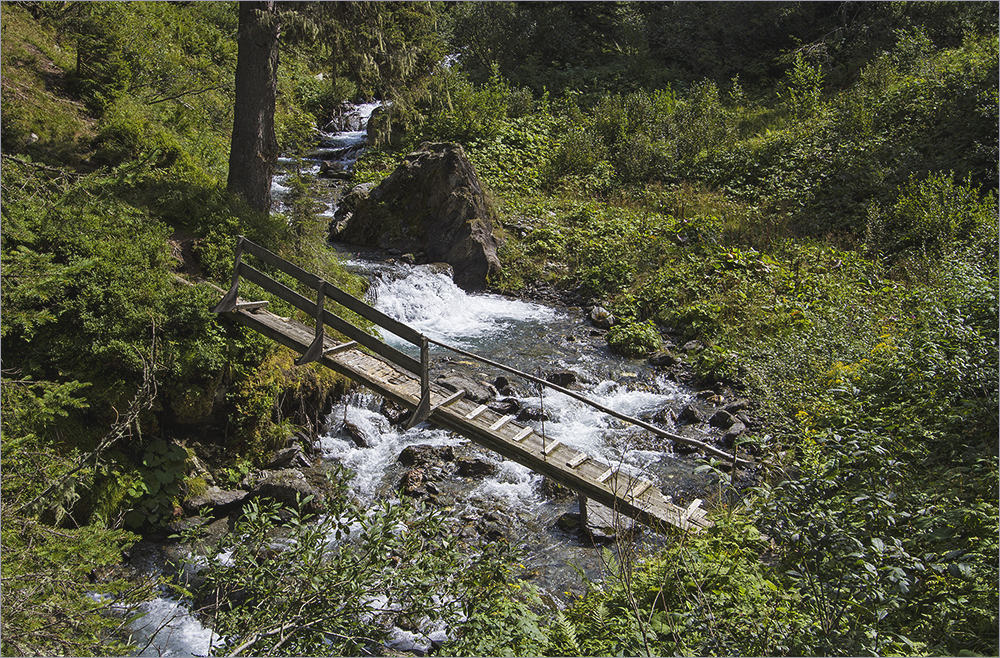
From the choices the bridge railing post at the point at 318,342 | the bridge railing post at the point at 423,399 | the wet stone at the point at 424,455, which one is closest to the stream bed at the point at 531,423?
the wet stone at the point at 424,455

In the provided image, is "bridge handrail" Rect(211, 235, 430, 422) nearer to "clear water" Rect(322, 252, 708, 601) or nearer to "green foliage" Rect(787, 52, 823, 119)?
"clear water" Rect(322, 252, 708, 601)

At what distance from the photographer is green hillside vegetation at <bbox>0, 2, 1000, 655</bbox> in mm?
4180

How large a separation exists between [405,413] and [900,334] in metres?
7.83

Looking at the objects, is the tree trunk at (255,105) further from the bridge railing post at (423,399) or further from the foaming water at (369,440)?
the bridge railing post at (423,399)

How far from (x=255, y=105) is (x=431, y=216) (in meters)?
6.57

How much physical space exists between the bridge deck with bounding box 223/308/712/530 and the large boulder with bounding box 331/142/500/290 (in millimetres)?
8100

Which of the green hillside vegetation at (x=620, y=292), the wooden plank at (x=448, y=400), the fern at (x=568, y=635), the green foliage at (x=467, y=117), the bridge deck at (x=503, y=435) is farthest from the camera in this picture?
the green foliage at (x=467, y=117)

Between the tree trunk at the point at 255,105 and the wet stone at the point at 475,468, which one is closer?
the wet stone at the point at 475,468

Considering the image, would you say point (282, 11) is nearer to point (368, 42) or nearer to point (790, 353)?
point (368, 42)

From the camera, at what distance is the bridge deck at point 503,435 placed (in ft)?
22.1

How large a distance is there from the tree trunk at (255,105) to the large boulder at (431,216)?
544cm

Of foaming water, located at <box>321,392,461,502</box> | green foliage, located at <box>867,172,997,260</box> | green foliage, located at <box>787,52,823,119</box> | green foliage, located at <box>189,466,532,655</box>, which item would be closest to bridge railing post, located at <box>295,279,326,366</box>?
foaming water, located at <box>321,392,461,502</box>

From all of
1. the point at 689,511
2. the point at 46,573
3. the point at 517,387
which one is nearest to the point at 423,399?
the point at 689,511

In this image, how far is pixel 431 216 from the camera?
1700 cm
